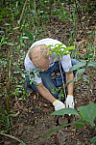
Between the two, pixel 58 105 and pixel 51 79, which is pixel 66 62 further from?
pixel 58 105

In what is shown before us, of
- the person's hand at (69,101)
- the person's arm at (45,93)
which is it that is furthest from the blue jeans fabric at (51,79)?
the person's hand at (69,101)

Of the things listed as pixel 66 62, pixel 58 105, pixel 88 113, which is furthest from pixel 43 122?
pixel 88 113

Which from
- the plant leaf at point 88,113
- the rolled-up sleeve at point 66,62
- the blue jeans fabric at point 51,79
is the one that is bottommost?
the blue jeans fabric at point 51,79

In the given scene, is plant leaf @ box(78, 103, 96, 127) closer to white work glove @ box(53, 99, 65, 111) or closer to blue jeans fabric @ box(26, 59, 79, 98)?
white work glove @ box(53, 99, 65, 111)

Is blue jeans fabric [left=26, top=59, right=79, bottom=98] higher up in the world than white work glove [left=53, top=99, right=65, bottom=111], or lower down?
higher up

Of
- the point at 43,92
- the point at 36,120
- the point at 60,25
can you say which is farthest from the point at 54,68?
the point at 60,25

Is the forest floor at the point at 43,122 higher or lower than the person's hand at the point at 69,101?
lower

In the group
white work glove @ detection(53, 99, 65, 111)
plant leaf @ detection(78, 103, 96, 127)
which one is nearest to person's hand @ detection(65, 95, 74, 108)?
white work glove @ detection(53, 99, 65, 111)

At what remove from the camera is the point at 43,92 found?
3.28 metres

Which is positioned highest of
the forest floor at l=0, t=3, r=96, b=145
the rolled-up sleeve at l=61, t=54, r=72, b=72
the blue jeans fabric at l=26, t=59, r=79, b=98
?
the rolled-up sleeve at l=61, t=54, r=72, b=72

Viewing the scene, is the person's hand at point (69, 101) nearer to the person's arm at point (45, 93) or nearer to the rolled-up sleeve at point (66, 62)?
the person's arm at point (45, 93)

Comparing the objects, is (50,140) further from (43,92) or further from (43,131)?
(43,92)

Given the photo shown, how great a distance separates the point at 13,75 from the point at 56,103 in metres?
0.50

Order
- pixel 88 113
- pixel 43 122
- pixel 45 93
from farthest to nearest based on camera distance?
pixel 45 93, pixel 43 122, pixel 88 113
